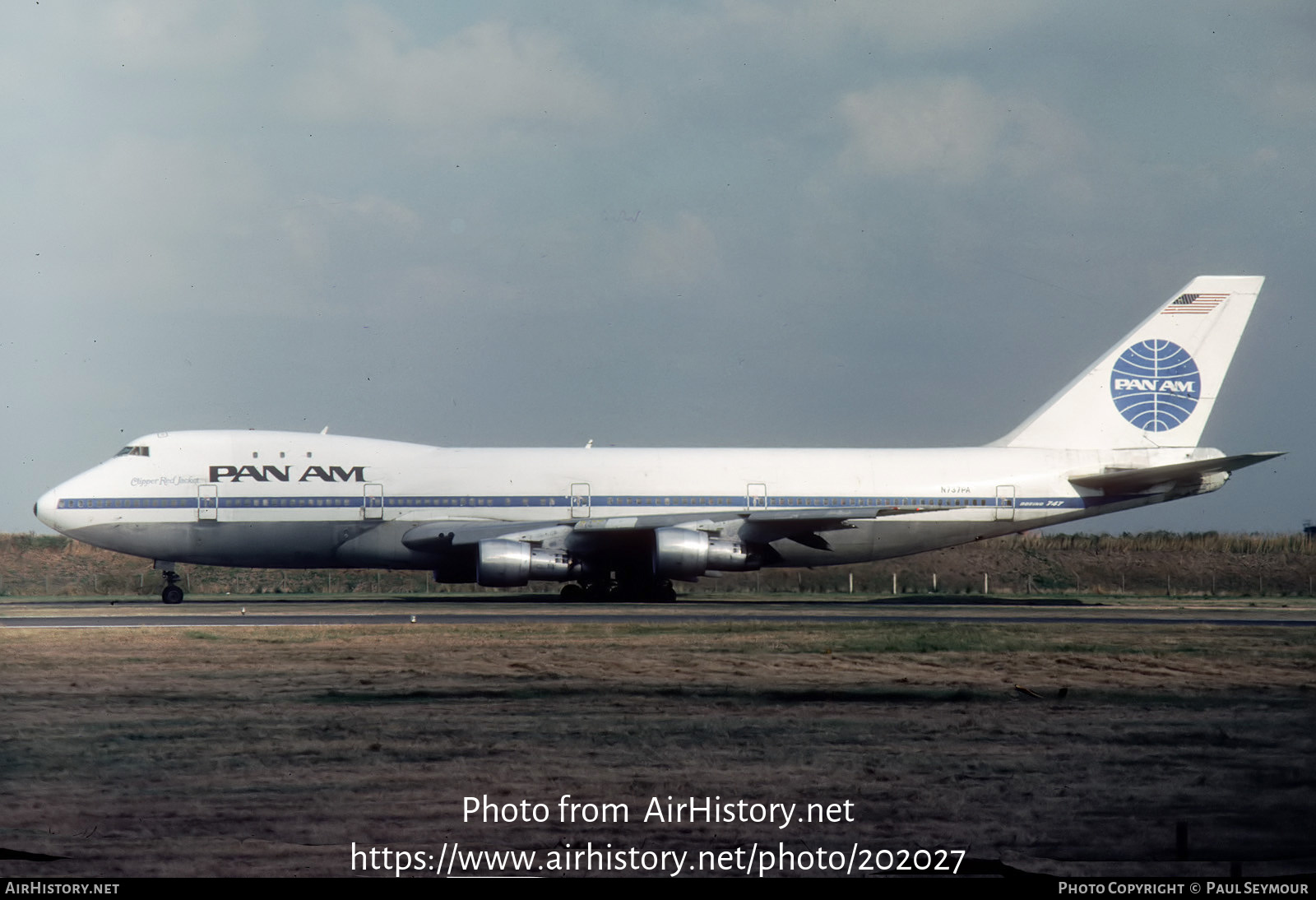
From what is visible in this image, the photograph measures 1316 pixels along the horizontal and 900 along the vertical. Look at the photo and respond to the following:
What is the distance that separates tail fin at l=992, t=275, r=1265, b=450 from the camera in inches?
1454

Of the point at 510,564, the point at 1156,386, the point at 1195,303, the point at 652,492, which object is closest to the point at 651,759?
the point at 510,564

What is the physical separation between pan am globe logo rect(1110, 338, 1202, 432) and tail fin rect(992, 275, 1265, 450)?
0.08ft

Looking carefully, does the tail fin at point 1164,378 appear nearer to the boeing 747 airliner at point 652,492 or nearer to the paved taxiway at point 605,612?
the boeing 747 airliner at point 652,492

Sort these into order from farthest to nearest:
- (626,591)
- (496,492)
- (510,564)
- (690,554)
Answer: 1. (626,591)
2. (496,492)
3. (690,554)
4. (510,564)

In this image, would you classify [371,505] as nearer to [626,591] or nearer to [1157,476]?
[626,591]

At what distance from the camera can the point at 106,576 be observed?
43.6 m

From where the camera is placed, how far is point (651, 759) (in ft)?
32.0

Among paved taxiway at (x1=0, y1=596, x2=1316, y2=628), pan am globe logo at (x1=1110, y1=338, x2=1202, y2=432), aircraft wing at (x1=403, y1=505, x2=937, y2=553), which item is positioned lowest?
paved taxiway at (x1=0, y1=596, x2=1316, y2=628)

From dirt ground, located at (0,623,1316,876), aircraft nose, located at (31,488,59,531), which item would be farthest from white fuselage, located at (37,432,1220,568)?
dirt ground, located at (0,623,1316,876)

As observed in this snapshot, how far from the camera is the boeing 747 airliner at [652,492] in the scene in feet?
107

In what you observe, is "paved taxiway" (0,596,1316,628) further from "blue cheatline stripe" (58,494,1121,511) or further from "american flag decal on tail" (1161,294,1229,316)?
"american flag decal on tail" (1161,294,1229,316)

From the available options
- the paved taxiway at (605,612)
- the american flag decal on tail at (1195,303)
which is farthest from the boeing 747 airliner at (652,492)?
the paved taxiway at (605,612)

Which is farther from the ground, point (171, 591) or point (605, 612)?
point (171, 591)

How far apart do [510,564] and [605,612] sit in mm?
3930
